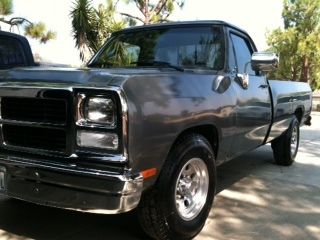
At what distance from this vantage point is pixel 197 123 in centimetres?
390

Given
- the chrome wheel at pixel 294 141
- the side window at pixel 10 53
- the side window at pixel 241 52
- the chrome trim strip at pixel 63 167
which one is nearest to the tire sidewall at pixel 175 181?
the chrome trim strip at pixel 63 167

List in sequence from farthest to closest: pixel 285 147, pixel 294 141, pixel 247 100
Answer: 1. pixel 294 141
2. pixel 285 147
3. pixel 247 100

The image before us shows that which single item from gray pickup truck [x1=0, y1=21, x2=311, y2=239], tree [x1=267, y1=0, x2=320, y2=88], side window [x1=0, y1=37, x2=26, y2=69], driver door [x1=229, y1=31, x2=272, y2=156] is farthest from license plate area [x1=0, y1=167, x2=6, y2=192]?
tree [x1=267, y1=0, x2=320, y2=88]

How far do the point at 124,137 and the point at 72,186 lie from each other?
489mm

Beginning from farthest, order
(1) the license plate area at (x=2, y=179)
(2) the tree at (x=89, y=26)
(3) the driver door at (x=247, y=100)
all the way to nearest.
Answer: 1. (2) the tree at (x=89, y=26)
2. (3) the driver door at (x=247, y=100)
3. (1) the license plate area at (x=2, y=179)

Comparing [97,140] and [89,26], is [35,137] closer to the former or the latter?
[97,140]

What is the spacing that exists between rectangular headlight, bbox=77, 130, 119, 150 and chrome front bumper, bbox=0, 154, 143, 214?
165 millimetres

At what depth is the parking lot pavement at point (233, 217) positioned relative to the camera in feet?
13.5

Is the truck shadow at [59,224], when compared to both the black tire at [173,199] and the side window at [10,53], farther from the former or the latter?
the side window at [10,53]

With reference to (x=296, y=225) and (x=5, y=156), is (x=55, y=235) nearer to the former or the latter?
(x=5, y=156)

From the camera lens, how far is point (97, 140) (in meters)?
3.20

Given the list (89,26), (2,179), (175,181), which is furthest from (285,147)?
(89,26)

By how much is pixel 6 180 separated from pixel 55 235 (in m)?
0.80

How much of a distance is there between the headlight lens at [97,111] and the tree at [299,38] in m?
30.0
